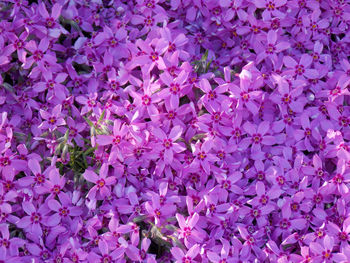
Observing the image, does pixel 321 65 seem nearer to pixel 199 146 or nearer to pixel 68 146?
pixel 199 146

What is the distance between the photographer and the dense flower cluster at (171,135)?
2922 mm

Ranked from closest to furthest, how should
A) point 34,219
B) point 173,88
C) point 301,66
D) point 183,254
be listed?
point 183,254, point 34,219, point 173,88, point 301,66

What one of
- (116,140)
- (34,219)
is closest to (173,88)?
(116,140)

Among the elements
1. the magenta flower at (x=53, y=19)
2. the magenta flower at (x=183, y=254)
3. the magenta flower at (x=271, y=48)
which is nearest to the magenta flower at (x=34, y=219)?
the magenta flower at (x=183, y=254)

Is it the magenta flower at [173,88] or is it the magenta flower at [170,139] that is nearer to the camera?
the magenta flower at [170,139]

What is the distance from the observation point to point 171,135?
3.04 meters

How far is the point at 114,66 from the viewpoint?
133 inches

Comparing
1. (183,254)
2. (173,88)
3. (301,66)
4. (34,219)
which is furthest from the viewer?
(301,66)

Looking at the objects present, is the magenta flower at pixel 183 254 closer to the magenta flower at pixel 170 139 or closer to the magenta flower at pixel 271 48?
the magenta flower at pixel 170 139

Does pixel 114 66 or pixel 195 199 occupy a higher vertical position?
pixel 114 66

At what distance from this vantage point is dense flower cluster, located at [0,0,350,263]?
115 inches

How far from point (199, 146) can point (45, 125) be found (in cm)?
90

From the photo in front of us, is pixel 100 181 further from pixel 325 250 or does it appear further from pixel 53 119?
pixel 325 250

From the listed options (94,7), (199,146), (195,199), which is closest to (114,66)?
(94,7)
